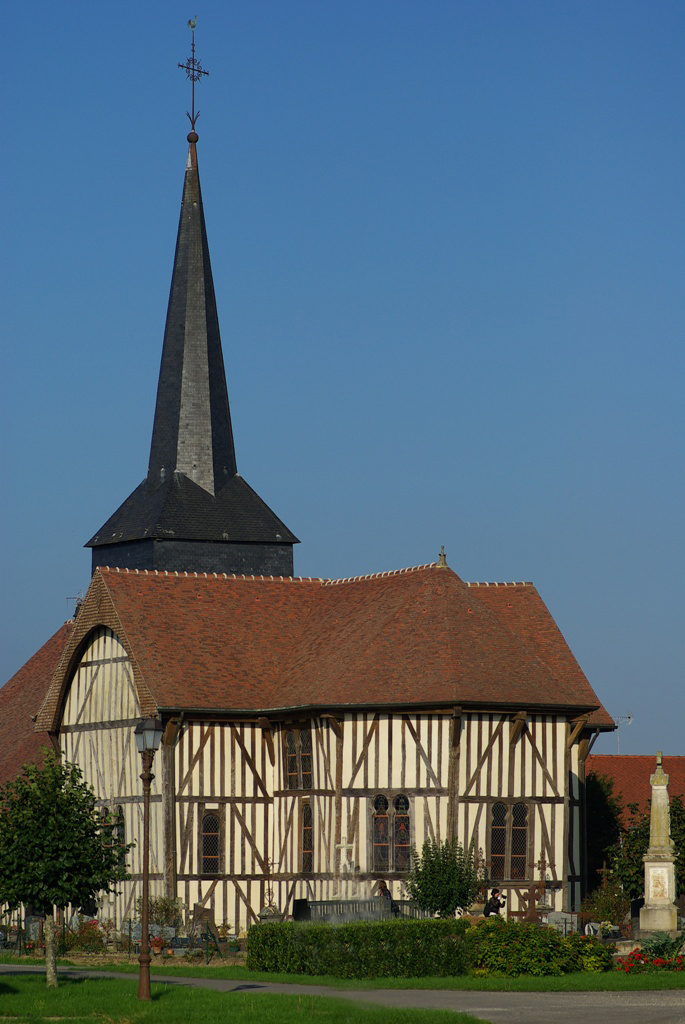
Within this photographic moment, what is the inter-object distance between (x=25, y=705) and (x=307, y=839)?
1278 cm

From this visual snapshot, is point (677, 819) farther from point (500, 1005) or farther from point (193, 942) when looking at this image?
point (500, 1005)

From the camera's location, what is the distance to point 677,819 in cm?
4359

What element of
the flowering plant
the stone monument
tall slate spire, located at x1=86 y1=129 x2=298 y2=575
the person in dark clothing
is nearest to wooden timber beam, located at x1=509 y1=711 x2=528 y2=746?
the stone monument

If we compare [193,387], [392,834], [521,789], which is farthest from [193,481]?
[521,789]

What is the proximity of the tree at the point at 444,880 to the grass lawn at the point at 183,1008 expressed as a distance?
9.65 meters

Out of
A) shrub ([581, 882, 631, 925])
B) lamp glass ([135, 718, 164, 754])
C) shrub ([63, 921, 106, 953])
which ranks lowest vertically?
shrub ([63, 921, 106, 953])

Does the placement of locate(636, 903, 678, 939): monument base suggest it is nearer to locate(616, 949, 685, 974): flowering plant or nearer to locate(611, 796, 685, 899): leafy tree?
locate(616, 949, 685, 974): flowering plant

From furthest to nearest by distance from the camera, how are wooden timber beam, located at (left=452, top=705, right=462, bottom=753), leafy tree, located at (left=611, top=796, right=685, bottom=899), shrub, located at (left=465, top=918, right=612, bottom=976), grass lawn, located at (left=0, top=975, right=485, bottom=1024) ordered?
1. leafy tree, located at (left=611, top=796, right=685, bottom=899)
2. wooden timber beam, located at (left=452, top=705, right=462, bottom=753)
3. shrub, located at (left=465, top=918, right=612, bottom=976)
4. grass lawn, located at (left=0, top=975, right=485, bottom=1024)

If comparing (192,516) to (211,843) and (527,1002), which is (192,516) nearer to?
(211,843)

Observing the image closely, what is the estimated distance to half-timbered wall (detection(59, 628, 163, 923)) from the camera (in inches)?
1554

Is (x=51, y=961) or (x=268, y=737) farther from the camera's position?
(x=268, y=737)

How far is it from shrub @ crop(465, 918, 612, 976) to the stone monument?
5582 millimetres

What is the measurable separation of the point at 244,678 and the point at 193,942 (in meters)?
7.71

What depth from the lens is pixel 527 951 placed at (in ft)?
90.3
